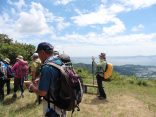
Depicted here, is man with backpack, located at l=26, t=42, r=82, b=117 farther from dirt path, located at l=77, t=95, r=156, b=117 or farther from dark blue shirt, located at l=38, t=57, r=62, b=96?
dirt path, located at l=77, t=95, r=156, b=117

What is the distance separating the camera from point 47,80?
18.3 ft

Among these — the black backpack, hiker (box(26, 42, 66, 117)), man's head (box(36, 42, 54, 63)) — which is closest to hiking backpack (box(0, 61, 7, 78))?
hiker (box(26, 42, 66, 117))

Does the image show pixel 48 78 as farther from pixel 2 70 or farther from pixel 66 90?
pixel 2 70

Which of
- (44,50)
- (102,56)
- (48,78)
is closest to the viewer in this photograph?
(48,78)

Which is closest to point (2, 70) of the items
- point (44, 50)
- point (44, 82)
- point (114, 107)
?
point (114, 107)

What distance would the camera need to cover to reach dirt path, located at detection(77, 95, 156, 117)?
1212cm

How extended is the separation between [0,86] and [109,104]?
4455mm

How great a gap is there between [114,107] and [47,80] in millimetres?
8014

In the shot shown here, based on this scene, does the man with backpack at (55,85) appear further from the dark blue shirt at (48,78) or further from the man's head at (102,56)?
the man's head at (102,56)

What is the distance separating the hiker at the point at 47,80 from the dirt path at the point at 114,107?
19.1 feet

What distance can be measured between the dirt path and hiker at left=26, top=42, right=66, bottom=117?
5814mm

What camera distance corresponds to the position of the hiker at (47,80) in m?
5.58

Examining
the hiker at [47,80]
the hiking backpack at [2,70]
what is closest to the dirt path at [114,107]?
the hiking backpack at [2,70]

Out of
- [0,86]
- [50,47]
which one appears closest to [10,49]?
[0,86]
